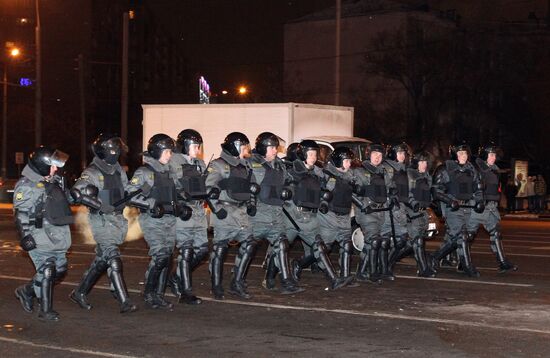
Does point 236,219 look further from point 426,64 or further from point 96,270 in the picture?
point 426,64

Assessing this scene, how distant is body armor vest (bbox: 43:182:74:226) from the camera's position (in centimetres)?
979

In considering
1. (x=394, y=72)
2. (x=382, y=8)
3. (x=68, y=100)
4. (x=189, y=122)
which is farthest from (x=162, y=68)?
(x=189, y=122)

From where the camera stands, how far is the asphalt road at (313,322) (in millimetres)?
8453

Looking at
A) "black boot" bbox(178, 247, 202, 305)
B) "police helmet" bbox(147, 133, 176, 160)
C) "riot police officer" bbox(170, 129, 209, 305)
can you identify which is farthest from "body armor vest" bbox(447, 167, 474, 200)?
"police helmet" bbox(147, 133, 176, 160)

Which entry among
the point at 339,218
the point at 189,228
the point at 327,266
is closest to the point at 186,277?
the point at 189,228

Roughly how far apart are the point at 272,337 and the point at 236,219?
282cm

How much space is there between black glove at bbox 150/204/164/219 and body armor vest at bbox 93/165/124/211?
0.36 meters

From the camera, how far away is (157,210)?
34.4ft

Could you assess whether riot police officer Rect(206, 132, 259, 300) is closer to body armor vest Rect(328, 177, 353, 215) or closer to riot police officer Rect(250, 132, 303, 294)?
riot police officer Rect(250, 132, 303, 294)

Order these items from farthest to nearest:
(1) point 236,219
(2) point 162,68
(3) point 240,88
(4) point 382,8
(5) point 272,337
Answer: (2) point 162,68 < (4) point 382,8 < (3) point 240,88 < (1) point 236,219 < (5) point 272,337

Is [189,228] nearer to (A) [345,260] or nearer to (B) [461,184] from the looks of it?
(A) [345,260]

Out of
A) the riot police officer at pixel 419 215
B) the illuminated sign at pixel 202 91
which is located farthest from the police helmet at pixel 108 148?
the illuminated sign at pixel 202 91

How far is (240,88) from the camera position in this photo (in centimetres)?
5609

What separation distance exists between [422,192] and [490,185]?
113 cm
